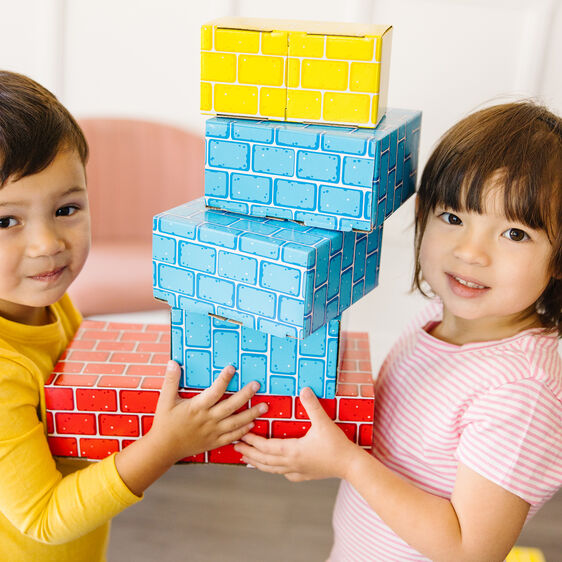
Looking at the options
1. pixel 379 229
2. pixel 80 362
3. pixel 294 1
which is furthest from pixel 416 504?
pixel 294 1

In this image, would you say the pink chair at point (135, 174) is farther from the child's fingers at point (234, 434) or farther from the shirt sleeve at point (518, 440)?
the shirt sleeve at point (518, 440)

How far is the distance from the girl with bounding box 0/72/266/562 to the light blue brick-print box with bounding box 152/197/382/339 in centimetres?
10

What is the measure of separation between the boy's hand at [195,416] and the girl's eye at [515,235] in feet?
1.14

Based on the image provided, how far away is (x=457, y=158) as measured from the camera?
872mm

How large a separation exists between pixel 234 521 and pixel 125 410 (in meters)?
0.83

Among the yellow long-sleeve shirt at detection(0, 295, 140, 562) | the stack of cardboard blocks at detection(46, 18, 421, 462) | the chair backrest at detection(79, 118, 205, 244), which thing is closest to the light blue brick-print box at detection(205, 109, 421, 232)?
the stack of cardboard blocks at detection(46, 18, 421, 462)

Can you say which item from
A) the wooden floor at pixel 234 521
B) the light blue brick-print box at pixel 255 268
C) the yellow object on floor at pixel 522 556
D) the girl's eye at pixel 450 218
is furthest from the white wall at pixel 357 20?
the light blue brick-print box at pixel 255 268

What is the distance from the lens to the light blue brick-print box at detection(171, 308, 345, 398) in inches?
32.9

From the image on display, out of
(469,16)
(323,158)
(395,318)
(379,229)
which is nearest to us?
(323,158)

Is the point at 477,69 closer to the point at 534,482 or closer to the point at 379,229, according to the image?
the point at 379,229

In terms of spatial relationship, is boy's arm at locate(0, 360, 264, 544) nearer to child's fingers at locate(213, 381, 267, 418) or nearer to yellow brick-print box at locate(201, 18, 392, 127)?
child's fingers at locate(213, 381, 267, 418)

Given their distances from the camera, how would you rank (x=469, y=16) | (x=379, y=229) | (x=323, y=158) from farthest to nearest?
(x=469, y=16), (x=379, y=229), (x=323, y=158)

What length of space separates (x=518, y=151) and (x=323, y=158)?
0.79 feet

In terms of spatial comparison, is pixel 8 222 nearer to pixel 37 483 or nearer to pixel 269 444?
pixel 37 483
